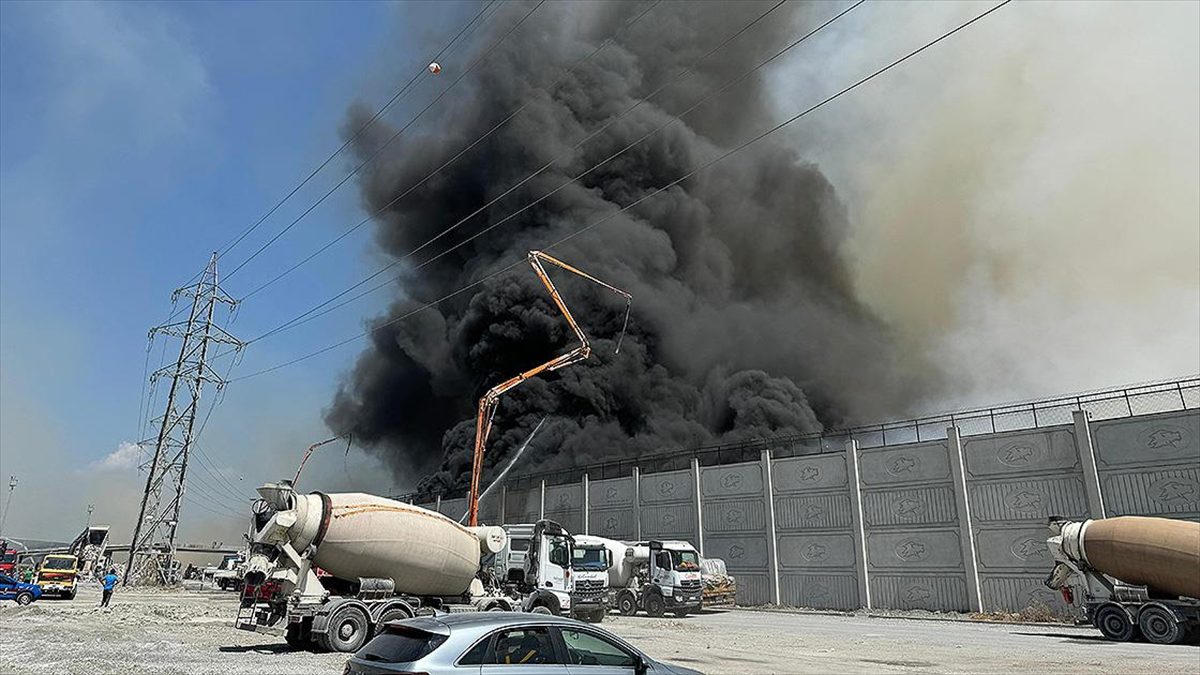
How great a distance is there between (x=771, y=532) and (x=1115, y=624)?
48.5ft

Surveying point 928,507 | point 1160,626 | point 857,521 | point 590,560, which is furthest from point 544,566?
point 1160,626

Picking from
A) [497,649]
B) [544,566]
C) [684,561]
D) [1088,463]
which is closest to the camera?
[497,649]

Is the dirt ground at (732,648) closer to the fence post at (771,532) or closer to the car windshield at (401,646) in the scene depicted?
the car windshield at (401,646)

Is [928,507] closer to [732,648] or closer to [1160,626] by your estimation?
[1160,626]

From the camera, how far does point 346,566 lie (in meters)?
16.4

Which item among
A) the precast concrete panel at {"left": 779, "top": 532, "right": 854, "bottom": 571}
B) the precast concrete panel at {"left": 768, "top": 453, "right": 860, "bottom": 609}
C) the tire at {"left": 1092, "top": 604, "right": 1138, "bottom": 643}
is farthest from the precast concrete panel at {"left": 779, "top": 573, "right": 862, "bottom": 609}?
the tire at {"left": 1092, "top": 604, "right": 1138, "bottom": 643}

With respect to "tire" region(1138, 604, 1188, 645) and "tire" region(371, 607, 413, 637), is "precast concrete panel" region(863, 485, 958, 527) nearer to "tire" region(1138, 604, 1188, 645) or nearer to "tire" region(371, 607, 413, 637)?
"tire" region(1138, 604, 1188, 645)

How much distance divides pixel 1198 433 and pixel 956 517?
7.82m

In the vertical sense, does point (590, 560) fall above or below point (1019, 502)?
below

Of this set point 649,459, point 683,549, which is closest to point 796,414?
point 649,459

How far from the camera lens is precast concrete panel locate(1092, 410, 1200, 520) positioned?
2230 cm

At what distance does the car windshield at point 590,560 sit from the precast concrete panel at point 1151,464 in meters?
17.2

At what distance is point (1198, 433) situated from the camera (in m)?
22.3

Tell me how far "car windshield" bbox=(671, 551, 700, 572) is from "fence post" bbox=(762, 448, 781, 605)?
3.76 m
